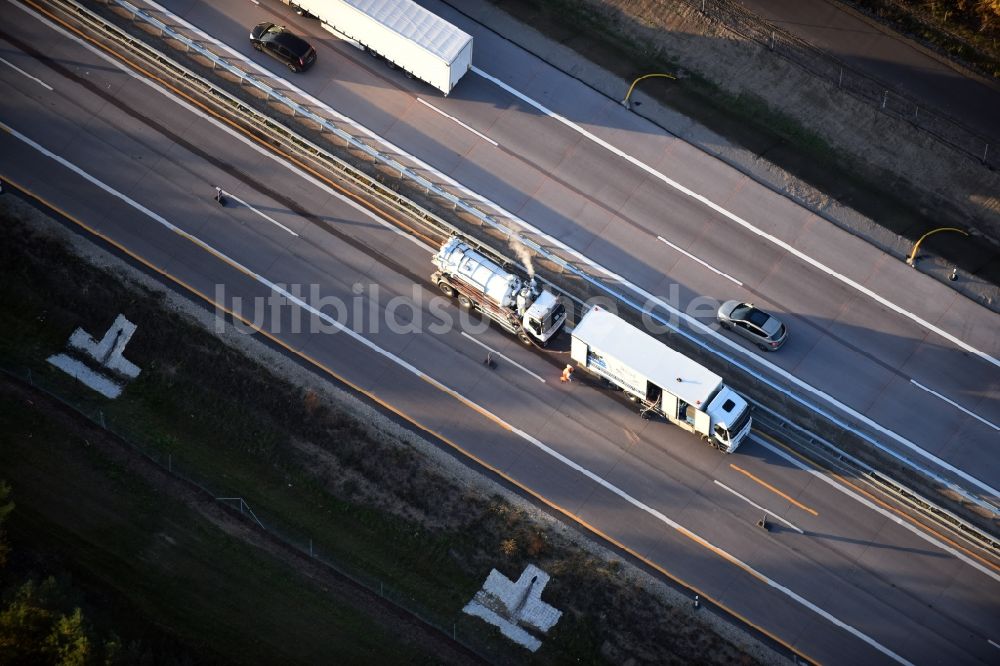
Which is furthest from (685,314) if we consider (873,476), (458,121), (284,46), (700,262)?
(284,46)

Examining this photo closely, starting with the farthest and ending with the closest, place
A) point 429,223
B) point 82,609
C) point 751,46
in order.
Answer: point 751,46, point 429,223, point 82,609

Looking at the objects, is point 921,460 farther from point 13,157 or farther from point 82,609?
point 13,157

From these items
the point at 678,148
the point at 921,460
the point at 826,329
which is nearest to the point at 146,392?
the point at 678,148

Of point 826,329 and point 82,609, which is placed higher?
point 826,329

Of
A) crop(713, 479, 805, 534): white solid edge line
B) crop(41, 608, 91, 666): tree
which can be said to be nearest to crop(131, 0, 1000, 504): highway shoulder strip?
crop(713, 479, 805, 534): white solid edge line

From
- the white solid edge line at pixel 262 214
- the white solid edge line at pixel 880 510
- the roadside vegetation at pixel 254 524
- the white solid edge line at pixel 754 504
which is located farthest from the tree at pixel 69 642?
the white solid edge line at pixel 880 510

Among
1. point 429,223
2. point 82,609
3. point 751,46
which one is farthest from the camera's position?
point 751,46

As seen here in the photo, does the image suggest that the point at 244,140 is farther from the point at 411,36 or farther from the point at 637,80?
the point at 637,80

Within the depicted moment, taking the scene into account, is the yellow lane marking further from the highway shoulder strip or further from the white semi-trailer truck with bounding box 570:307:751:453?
the highway shoulder strip
